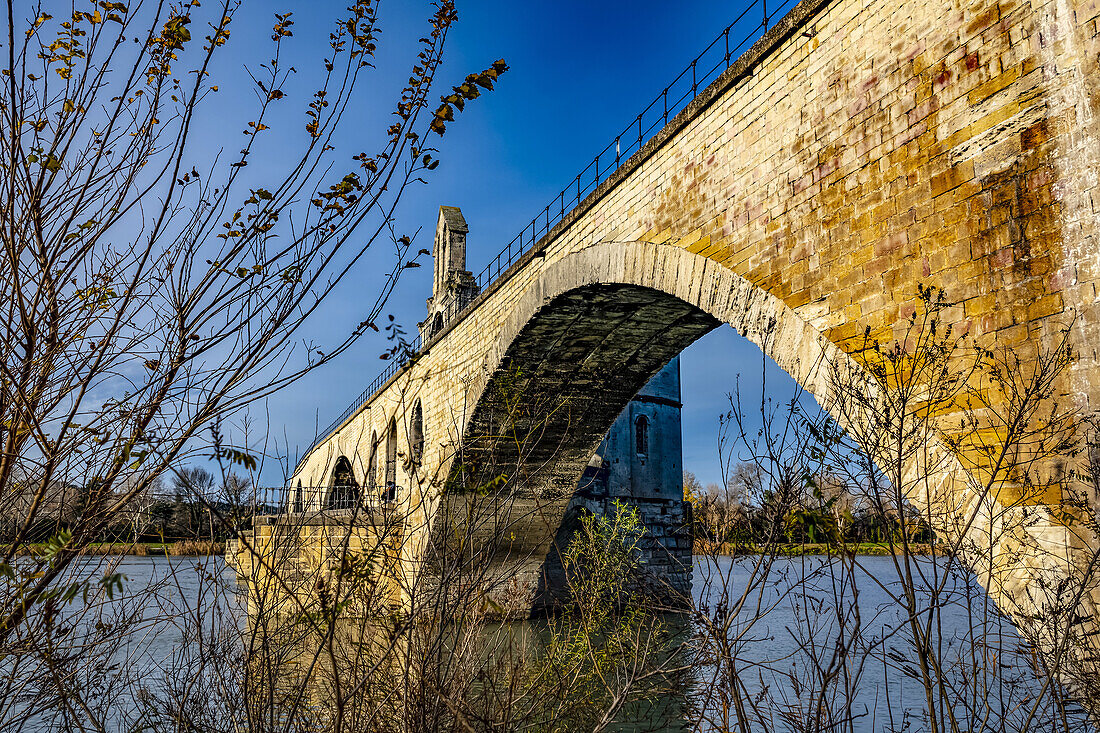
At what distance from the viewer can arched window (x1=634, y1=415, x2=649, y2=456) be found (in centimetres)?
1881

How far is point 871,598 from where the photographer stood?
766 inches

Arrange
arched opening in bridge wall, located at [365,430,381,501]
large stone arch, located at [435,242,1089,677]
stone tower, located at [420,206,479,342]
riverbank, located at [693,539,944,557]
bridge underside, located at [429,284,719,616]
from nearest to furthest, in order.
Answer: arched opening in bridge wall, located at [365,430,381,501], riverbank, located at [693,539,944,557], large stone arch, located at [435,242,1089,677], bridge underside, located at [429,284,719,616], stone tower, located at [420,206,479,342]

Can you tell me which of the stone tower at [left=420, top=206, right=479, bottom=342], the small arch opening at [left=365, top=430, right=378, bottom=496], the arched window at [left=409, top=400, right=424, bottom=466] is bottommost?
the small arch opening at [left=365, top=430, right=378, bottom=496]

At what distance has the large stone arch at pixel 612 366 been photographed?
3986 mm

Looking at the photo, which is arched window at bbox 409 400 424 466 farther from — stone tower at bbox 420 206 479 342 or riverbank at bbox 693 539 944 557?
riverbank at bbox 693 539 944 557

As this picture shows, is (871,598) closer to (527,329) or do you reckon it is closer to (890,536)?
(527,329)

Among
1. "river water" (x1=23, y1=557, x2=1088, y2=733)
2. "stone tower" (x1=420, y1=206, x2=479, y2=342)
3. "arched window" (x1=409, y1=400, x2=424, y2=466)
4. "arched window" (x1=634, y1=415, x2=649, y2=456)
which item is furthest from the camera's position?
"stone tower" (x1=420, y1=206, x2=479, y2=342)

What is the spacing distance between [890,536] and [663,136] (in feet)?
19.7

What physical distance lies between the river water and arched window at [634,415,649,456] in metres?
3.80

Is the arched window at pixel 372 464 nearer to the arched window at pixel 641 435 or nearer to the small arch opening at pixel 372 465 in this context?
the small arch opening at pixel 372 465

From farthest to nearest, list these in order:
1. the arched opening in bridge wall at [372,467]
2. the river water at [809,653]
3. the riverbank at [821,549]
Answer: the riverbank at [821,549], the river water at [809,653], the arched opening in bridge wall at [372,467]

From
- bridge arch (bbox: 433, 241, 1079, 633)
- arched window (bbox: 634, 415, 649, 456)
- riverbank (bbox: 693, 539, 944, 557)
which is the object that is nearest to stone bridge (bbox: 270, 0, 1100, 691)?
bridge arch (bbox: 433, 241, 1079, 633)

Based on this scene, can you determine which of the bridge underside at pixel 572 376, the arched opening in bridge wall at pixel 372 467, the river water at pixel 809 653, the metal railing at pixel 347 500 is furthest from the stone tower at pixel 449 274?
the arched opening in bridge wall at pixel 372 467

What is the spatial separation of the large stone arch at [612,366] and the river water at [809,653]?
1.43ft
